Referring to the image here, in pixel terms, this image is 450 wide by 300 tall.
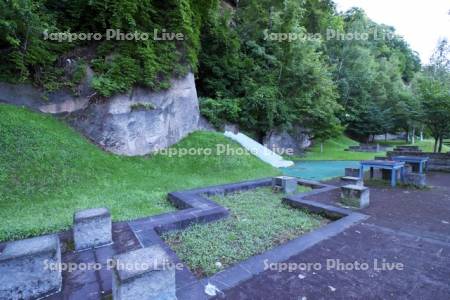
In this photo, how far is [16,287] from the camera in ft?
6.77

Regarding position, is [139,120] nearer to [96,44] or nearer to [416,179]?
[96,44]

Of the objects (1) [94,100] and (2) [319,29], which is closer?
(1) [94,100]

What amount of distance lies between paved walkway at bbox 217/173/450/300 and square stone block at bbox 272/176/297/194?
192 centimetres

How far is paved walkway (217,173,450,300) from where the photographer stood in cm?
222

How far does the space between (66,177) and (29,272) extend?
4.10 m

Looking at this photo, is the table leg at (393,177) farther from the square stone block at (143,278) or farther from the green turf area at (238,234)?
the square stone block at (143,278)

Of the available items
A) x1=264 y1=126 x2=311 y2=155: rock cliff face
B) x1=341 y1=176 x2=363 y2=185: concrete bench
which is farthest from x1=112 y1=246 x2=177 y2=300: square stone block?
x1=264 y1=126 x2=311 y2=155: rock cliff face

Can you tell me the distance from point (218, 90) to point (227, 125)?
241 cm

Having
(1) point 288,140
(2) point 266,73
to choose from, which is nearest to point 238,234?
(2) point 266,73

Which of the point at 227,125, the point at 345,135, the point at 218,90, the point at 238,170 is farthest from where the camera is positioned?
the point at 345,135

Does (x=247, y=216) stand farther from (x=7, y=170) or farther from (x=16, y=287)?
(x=7, y=170)

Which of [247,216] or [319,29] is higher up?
[319,29]

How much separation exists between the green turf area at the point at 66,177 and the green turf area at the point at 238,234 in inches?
49.5

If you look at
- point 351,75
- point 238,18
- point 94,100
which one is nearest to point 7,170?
point 94,100
